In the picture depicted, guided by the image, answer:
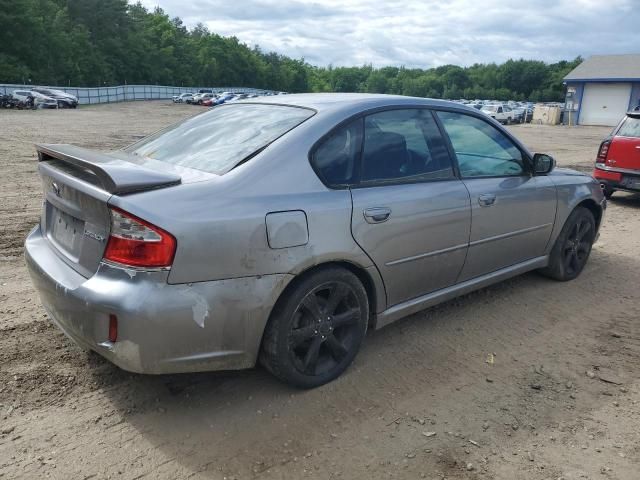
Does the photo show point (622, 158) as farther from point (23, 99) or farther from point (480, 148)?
point (23, 99)

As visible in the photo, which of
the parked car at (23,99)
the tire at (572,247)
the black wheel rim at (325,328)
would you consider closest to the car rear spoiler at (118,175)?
the black wheel rim at (325,328)

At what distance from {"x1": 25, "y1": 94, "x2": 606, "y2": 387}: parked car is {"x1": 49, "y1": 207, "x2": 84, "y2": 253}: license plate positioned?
1 centimetres

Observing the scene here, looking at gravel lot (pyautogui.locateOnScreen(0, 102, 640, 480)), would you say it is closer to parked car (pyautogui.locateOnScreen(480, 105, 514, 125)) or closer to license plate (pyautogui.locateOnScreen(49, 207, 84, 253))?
license plate (pyautogui.locateOnScreen(49, 207, 84, 253))

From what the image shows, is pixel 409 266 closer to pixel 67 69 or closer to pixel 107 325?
pixel 107 325

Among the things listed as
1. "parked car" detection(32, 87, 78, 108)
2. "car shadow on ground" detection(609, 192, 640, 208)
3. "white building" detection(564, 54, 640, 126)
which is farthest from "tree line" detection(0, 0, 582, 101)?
"car shadow on ground" detection(609, 192, 640, 208)

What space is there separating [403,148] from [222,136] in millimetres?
1183

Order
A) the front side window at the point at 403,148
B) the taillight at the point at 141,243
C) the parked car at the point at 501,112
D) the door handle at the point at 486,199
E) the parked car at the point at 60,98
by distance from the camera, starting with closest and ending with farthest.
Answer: the taillight at the point at 141,243 < the front side window at the point at 403,148 < the door handle at the point at 486,199 < the parked car at the point at 60,98 < the parked car at the point at 501,112

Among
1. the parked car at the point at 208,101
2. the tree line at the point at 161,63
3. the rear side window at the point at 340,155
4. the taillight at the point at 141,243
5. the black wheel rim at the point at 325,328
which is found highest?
the tree line at the point at 161,63

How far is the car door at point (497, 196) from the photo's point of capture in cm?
392

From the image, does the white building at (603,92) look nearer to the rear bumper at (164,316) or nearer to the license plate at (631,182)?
the license plate at (631,182)

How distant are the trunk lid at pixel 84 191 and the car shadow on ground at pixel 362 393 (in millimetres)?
849

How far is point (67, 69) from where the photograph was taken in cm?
6831

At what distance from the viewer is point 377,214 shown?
3.21 meters

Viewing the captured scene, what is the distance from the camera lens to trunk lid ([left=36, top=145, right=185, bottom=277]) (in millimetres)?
2613
